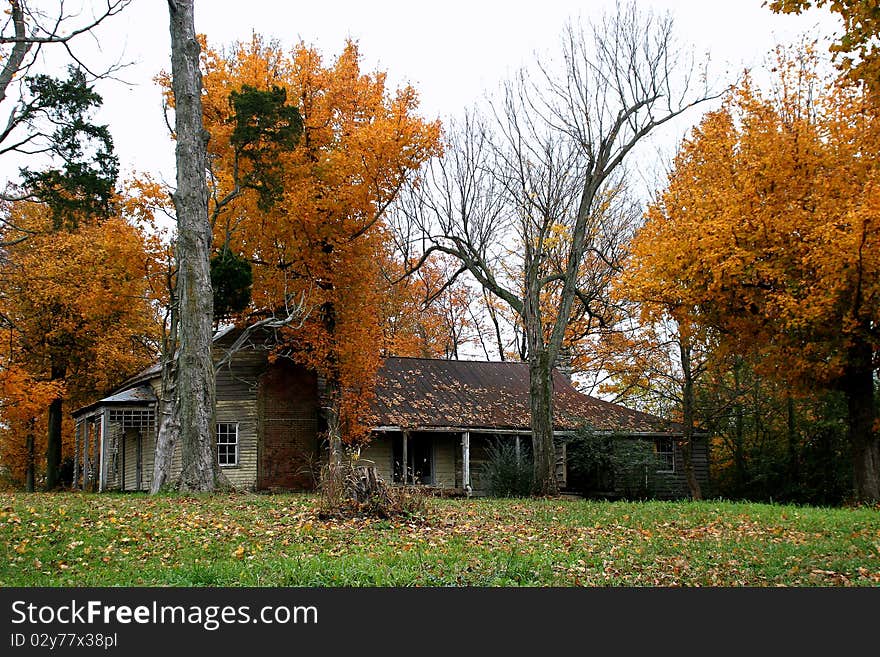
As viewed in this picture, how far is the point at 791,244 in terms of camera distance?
18406 millimetres

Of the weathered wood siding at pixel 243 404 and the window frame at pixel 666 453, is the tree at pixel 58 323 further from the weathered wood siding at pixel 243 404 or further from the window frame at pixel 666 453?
the window frame at pixel 666 453

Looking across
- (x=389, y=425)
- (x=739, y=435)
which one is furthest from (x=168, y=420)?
(x=739, y=435)

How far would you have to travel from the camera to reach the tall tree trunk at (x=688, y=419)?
28.3m

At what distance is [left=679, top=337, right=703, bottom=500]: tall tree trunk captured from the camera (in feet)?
92.8

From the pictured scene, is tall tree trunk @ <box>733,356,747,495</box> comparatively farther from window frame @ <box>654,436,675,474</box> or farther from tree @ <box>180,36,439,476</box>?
tree @ <box>180,36,439,476</box>

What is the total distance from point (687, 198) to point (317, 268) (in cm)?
1088

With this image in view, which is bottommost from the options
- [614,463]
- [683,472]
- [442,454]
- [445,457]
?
[683,472]

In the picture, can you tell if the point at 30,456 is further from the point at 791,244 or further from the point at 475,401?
the point at 791,244

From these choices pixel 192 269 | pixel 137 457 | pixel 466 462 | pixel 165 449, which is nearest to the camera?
pixel 192 269

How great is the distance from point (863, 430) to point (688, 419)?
884 centimetres

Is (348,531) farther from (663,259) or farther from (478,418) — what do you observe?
(478,418)

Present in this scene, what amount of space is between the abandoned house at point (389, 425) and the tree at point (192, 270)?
25.0 ft

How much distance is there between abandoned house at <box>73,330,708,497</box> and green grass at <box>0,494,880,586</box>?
13.6m

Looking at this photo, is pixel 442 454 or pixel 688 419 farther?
pixel 442 454
